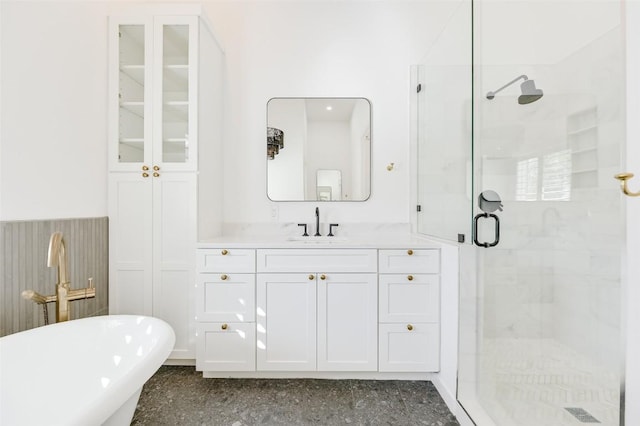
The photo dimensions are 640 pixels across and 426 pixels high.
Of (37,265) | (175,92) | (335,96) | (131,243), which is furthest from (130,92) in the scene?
(335,96)

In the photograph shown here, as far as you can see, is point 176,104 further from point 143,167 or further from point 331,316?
point 331,316

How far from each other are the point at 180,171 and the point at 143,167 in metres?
0.24

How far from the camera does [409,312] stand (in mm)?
1895

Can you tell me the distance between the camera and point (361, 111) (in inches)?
96.6

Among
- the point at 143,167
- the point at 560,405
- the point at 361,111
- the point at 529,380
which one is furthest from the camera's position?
the point at 361,111

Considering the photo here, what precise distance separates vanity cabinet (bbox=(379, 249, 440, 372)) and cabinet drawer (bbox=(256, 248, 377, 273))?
11 centimetres

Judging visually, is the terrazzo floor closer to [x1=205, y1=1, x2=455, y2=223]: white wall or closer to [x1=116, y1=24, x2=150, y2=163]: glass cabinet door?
[x1=205, y1=1, x2=455, y2=223]: white wall

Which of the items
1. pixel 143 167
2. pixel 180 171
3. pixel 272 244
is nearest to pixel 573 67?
pixel 272 244

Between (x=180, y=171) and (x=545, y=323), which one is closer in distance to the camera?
(x=545, y=323)

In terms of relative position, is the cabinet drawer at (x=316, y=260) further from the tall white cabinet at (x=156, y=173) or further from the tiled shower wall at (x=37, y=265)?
the tiled shower wall at (x=37, y=265)

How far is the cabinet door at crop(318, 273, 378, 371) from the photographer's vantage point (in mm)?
1887

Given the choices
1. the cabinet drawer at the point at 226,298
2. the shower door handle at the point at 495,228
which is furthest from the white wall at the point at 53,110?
the shower door handle at the point at 495,228

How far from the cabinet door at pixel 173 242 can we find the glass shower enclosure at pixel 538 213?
1.71 metres

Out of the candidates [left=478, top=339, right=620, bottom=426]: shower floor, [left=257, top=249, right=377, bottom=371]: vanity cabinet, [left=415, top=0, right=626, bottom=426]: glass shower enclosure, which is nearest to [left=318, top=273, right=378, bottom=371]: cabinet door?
[left=257, top=249, right=377, bottom=371]: vanity cabinet
